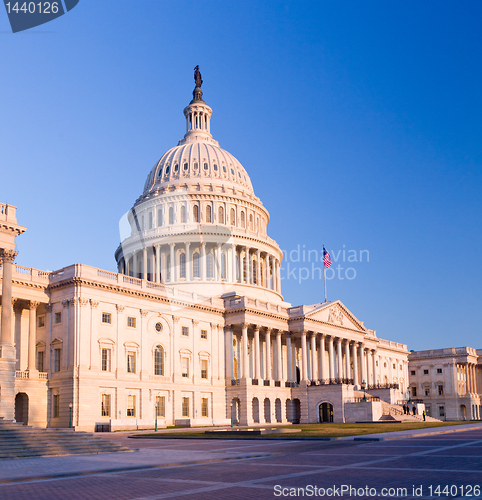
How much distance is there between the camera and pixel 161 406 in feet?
251

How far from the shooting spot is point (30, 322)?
68250mm

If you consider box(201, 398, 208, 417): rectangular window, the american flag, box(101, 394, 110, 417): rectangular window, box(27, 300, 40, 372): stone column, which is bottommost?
box(201, 398, 208, 417): rectangular window

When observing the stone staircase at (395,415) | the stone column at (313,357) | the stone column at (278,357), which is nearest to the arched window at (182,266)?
the stone column at (278,357)

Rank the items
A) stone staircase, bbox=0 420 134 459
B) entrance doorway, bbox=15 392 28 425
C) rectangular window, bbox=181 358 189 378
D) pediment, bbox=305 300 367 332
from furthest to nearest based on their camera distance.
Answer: pediment, bbox=305 300 367 332 < rectangular window, bbox=181 358 189 378 < entrance doorway, bbox=15 392 28 425 < stone staircase, bbox=0 420 134 459

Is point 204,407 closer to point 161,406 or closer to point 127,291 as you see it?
point 161,406

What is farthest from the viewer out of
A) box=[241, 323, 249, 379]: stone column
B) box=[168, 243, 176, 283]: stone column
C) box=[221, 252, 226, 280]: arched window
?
box=[221, 252, 226, 280]: arched window

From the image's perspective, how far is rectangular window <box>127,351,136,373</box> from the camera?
73.4 metres

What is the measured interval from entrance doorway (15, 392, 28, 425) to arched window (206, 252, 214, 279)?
150 feet

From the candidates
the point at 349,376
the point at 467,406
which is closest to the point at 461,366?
the point at 467,406

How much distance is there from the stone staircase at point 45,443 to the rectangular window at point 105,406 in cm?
→ 3311

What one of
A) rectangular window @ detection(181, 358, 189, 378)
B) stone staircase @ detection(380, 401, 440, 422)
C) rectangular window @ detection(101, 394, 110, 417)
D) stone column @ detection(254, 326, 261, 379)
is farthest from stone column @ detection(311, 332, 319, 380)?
rectangular window @ detection(101, 394, 110, 417)

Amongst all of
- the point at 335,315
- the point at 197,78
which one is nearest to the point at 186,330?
the point at 335,315

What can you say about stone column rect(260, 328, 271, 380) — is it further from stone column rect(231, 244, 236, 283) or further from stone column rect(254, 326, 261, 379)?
stone column rect(231, 244, 236, 283)

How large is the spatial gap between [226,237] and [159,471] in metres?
86.2
